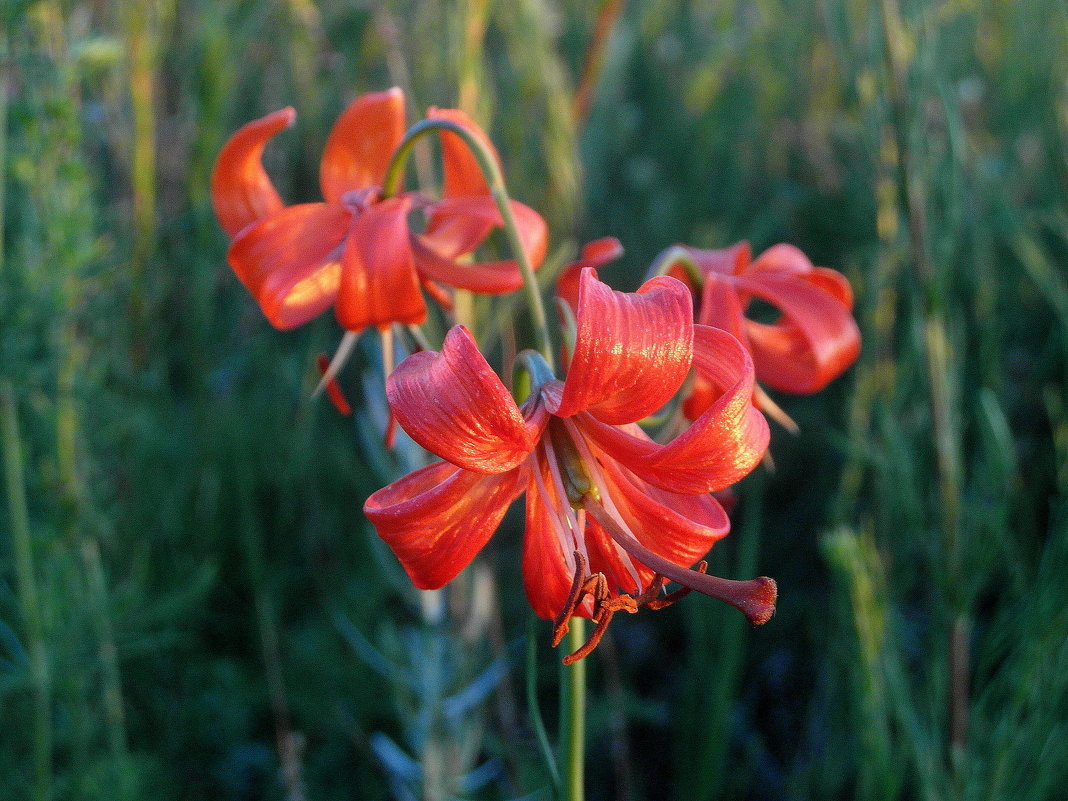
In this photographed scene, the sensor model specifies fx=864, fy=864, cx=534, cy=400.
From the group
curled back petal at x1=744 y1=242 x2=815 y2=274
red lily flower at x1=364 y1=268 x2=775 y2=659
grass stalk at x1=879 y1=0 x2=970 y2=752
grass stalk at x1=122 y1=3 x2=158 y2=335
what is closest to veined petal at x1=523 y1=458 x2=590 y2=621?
red lily flower at x1=364 y1=268 x2=775 y2=659

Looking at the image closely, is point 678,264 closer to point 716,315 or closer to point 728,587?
point 716,315

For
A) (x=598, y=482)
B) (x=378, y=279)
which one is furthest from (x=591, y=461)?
(x=378, y=279)

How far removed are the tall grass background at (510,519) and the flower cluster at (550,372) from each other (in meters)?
0.19

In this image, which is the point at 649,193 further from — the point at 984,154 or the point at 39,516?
the point at 39,516

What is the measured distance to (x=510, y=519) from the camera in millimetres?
2043

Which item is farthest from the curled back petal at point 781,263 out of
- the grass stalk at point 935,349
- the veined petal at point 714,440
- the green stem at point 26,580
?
the green stem at point 26,580

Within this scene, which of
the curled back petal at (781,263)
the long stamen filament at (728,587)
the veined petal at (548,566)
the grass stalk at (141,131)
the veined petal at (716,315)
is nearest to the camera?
the long stamen filament at (728,587)

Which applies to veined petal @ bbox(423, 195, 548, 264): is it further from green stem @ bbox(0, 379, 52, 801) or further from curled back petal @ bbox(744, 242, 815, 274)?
green stem @ bbox(0, 379, 52, 801)

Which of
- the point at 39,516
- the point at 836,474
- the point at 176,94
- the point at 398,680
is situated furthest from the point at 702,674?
the point at 176,94

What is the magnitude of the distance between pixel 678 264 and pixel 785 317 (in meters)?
0.15

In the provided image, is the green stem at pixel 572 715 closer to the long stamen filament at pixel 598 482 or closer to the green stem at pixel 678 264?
the long stamen filament at pixel 598 482

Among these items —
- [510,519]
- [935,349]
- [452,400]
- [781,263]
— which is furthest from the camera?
[510,519]

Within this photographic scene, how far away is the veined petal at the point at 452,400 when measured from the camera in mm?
545

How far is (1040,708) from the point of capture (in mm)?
1205
